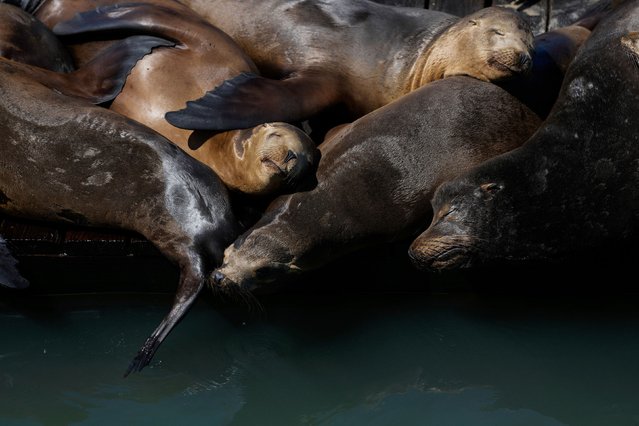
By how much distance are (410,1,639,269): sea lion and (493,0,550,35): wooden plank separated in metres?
1.71

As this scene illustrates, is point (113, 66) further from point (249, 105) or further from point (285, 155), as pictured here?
point (285, 155)

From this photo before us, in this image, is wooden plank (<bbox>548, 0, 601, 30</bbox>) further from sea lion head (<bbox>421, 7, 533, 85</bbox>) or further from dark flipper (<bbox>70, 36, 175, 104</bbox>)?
dark flipper (<bbox>70, 36, 175, 104</bbox>)

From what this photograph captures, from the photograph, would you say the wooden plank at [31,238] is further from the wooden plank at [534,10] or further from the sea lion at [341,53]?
the wooden plank at [534,10]

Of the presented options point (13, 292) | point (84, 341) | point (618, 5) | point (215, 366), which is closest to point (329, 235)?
point (215, 366)

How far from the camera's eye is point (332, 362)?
3908 mm

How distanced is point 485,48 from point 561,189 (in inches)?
31.9

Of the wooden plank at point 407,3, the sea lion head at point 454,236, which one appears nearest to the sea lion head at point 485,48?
the sea lion head at point 454,236

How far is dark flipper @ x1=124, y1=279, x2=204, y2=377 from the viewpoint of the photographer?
3.63 metres

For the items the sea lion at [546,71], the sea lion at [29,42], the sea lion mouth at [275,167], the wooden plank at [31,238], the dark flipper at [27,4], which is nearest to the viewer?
the sea lion mouth at [275,167]

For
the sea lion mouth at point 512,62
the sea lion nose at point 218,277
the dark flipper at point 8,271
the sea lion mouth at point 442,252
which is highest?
the sea lion mouth at point 512,62

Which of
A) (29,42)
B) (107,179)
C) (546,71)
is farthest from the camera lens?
(29,42)

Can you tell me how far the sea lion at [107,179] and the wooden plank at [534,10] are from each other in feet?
8.80

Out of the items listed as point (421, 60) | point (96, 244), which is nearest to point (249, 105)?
point (96, 244)

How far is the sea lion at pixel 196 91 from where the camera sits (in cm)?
405
